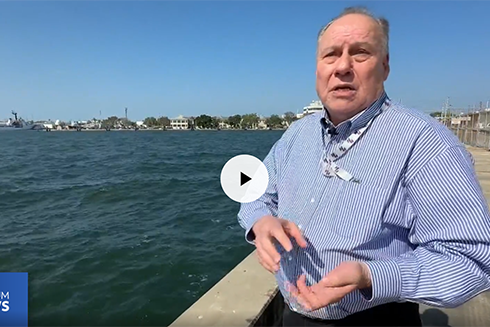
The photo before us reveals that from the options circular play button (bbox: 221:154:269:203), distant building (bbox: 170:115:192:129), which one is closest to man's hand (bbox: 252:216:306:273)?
circular play button (bbox: 221:154:269:203)

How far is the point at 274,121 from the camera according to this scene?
14225 centimetres

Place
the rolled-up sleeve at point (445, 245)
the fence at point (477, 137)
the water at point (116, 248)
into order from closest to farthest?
1. the rolled-up sleeve at point (445, 245)
2. the water at point (116, 248)
3. the fence at point (477, 137)

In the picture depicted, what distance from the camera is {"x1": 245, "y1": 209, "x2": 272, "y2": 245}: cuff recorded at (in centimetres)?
145

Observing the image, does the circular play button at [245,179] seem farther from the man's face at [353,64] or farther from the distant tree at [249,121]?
the distant tree at [249,121]

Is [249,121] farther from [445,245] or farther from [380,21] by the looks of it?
[445,245]

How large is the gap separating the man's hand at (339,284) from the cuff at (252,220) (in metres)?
0.44

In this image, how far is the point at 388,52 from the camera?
1287 mm

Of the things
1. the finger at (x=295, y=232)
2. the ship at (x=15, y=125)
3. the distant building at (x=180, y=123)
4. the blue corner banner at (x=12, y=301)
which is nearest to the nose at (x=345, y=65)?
the finger at (x=295, y=232)

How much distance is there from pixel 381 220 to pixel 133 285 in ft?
17.2

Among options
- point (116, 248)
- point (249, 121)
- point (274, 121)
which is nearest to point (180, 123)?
point (249, 121)

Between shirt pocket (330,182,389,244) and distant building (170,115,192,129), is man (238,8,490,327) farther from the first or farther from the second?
distant building (170,115,192,129)

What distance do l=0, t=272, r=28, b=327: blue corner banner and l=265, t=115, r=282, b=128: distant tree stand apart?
139m

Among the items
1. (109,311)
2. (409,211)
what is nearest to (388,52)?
(409,211)

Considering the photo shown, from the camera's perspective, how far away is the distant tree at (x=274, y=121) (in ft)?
463
